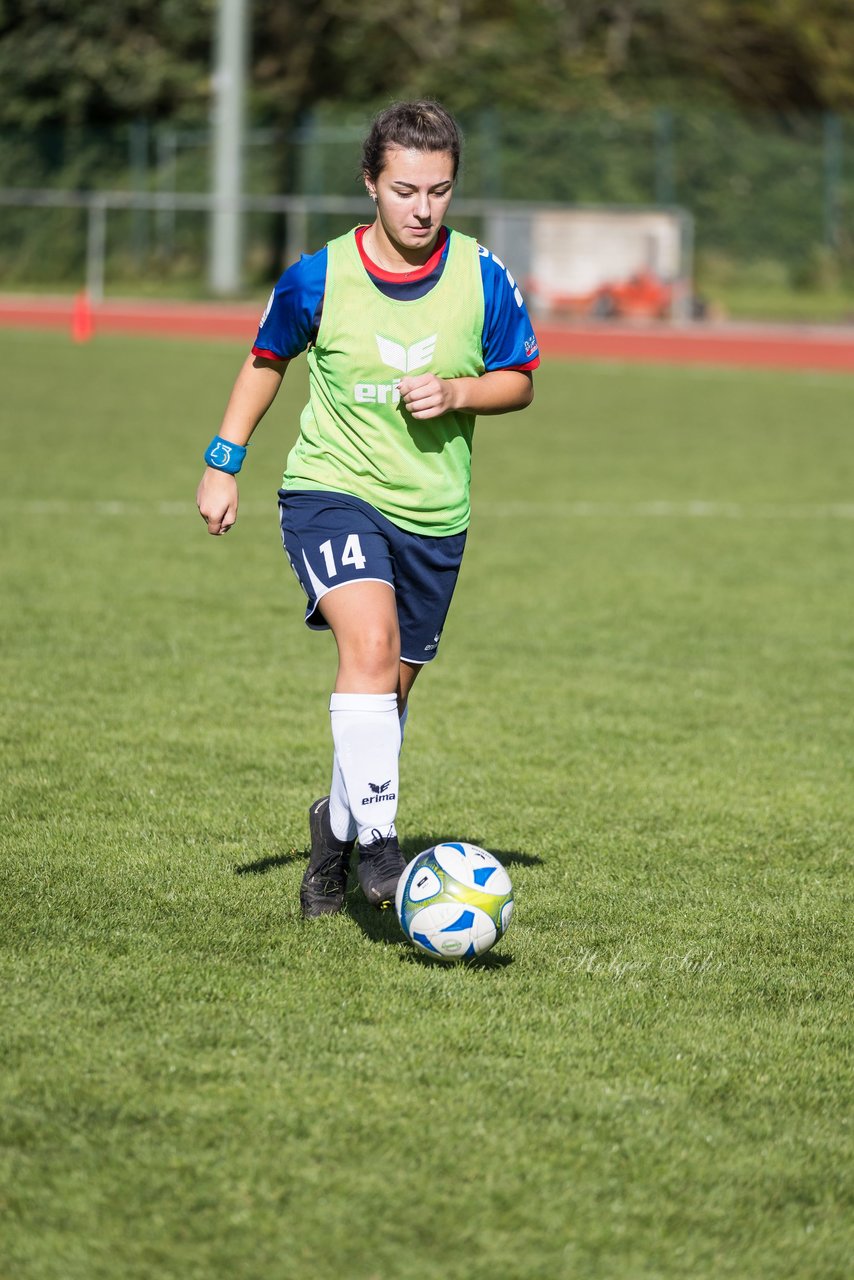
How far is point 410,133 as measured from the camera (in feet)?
13.5

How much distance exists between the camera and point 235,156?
33.5 metres

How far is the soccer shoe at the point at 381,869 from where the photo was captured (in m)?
4.25

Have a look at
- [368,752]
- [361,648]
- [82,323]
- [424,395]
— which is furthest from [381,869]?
[82,323]

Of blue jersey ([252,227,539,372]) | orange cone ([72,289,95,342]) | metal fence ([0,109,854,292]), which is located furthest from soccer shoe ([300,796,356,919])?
metal fence ([0,109,854,292])

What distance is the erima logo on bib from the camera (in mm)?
4273

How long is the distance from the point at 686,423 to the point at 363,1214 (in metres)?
15.5

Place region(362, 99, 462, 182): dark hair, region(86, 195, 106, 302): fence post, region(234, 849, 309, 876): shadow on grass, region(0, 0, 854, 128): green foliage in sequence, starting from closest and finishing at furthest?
region(362, 99, 462, 182): dark hair
region(234, 849, 309, 876): shadow on grass
region(86, 195, 106, 302): fence post
region(0, 0, 854, 128): green foliage

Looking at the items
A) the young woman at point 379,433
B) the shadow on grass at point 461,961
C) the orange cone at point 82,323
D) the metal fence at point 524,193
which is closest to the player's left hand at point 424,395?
the young woman at point 379,433

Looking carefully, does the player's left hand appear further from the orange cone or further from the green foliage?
the green foliage

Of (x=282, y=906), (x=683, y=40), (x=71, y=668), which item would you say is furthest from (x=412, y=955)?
(x=683, y=40)

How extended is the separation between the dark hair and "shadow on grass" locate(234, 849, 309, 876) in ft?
5.84

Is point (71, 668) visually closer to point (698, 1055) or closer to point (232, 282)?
point (698, 1055)

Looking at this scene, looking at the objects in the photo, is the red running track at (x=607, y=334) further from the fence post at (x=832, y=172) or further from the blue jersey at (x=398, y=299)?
the blue jersey at (x=398, y=299)

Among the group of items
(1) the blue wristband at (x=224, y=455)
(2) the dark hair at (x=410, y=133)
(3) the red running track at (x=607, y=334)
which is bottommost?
(3) the red running track at (x=607, y=334)
